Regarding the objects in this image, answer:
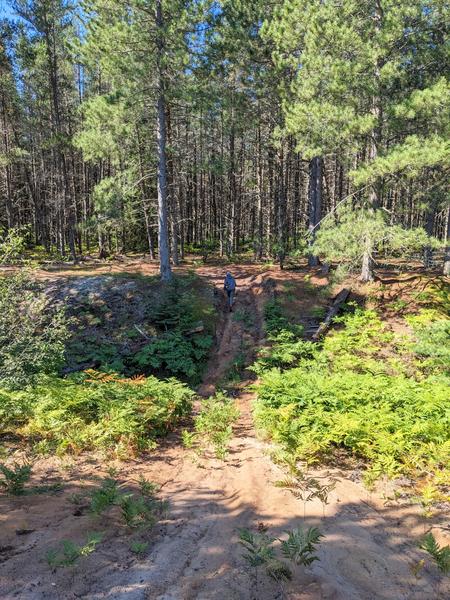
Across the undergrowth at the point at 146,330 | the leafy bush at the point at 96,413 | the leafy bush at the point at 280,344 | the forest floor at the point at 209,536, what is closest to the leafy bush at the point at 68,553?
the forest floor at the point at 209,536

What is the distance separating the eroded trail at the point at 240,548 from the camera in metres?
3.66

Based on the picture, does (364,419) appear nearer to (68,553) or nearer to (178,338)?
(68,553)

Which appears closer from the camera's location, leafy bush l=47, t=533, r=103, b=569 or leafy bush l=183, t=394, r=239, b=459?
leafy bush l=47, t=533, r=103, b=569

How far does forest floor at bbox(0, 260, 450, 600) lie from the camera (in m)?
3.64

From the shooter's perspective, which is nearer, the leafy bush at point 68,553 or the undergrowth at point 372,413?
the leafy bush at point 68,553

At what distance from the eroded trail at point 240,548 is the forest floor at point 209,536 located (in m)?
0.01

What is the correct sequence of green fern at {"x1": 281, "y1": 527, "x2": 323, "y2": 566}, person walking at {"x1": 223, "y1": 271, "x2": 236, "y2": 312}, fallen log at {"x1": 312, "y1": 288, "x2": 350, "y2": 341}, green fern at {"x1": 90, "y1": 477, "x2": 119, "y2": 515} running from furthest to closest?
person walking at {"x1": 223, "y1": 271, "x2": 236, "y2": 312}, fallen log at {"x1": 312, "y1": 288, "x2": 350, "y2": 341}, green fern at {"x1": 90, "y1": 477, "x2": 119, "y2": 515}, green fern at {"x1": 281, "y1": 527, "x2": 323, "y2": 566}

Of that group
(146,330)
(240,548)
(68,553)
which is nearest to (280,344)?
(146,330)

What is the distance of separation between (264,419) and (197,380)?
18.2 feet

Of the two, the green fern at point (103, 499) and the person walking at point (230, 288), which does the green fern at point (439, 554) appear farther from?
the person walking at point (230, 288)

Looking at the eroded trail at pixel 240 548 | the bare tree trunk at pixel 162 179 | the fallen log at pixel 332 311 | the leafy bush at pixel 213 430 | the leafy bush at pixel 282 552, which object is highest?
the bare tree trunk at pixel 162 179

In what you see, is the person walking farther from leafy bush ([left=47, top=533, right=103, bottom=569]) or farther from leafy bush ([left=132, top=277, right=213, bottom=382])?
leafy bush ([left=47, top=533, right=103, bottom=569])

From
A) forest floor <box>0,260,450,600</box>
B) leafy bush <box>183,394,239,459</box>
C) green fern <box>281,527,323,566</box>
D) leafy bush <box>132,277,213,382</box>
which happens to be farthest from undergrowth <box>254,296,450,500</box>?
leafy bush <box>132,277,213,382</box>

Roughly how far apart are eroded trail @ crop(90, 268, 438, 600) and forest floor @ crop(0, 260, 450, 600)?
0.04 ft
